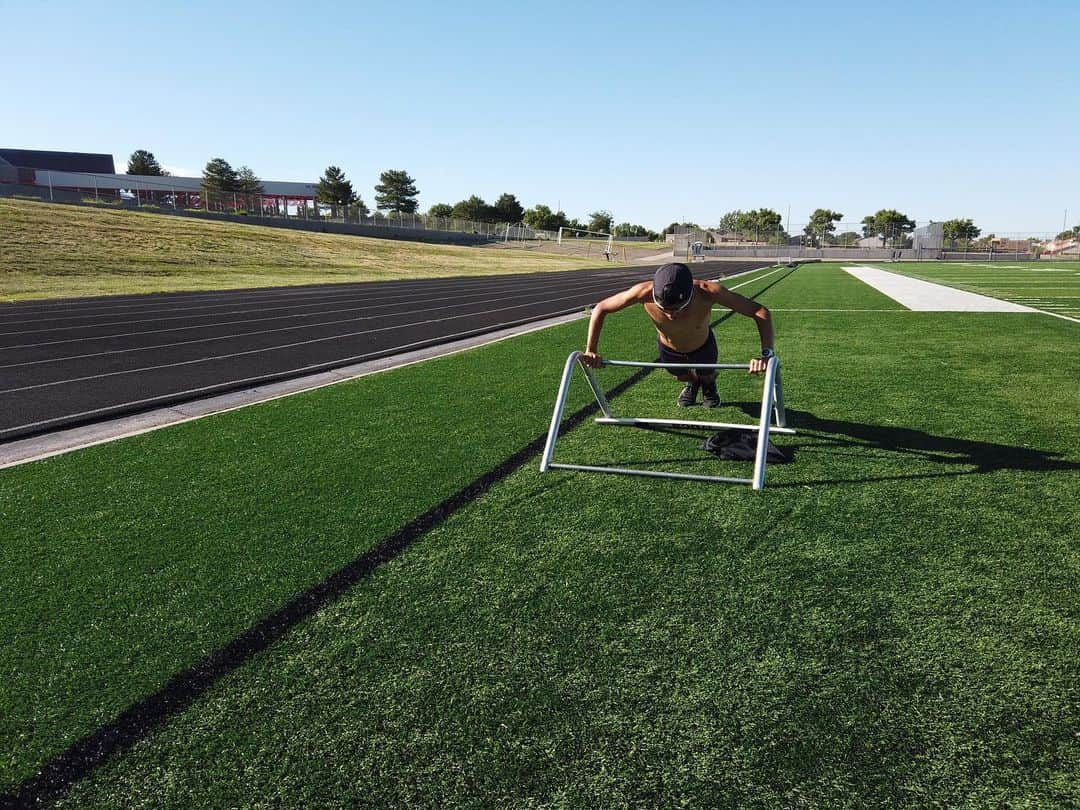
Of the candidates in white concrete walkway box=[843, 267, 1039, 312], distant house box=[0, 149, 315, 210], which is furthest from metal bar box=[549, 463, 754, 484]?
distant house box=[0, 149, 315, 210]

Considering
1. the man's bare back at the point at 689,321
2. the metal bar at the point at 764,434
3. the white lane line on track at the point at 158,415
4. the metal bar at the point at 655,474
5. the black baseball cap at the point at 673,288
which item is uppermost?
the black baseball cap at the point at 673,288

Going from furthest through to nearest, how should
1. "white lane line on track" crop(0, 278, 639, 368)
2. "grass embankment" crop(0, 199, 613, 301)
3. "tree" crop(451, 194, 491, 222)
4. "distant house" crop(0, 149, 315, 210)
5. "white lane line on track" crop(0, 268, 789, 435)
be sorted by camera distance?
"tree" crop(451, 194, 491, 222)
"distant house" crop(0, 149, 315, 210)
"grass embankment" crop(0, 199, 613, 301)
"white lane line on track" crop(0, 278, 639, 368)
"white lane line on track" crop(0, 268, 789, 435)

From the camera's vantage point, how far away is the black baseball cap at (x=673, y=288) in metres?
4.39

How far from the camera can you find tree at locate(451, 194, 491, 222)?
110500mm

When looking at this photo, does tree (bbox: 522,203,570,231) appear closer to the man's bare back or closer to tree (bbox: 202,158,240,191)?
tree (bbox: 202,158,240,191)

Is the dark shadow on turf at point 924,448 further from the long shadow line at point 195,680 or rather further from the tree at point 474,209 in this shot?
the tree at point 474,209

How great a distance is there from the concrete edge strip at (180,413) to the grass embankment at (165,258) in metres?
15.3

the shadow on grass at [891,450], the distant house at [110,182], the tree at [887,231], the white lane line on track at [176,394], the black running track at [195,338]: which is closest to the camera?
the shadow on grass at [891,450]

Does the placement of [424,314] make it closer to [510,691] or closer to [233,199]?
[510,691]

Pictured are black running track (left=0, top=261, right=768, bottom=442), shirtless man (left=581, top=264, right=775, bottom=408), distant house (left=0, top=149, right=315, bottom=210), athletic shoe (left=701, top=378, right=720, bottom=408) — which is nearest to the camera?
shirtless man (left=581, top=264, right=775, bottom=408)

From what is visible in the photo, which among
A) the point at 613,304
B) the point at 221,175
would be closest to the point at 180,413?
the point at 613,304

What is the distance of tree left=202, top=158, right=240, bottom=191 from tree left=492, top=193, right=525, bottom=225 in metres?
41.0

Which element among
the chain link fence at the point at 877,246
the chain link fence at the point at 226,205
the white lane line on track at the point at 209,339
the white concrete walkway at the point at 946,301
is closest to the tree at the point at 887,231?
the chain link fence at the point at 877,246

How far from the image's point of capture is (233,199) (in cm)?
5519
